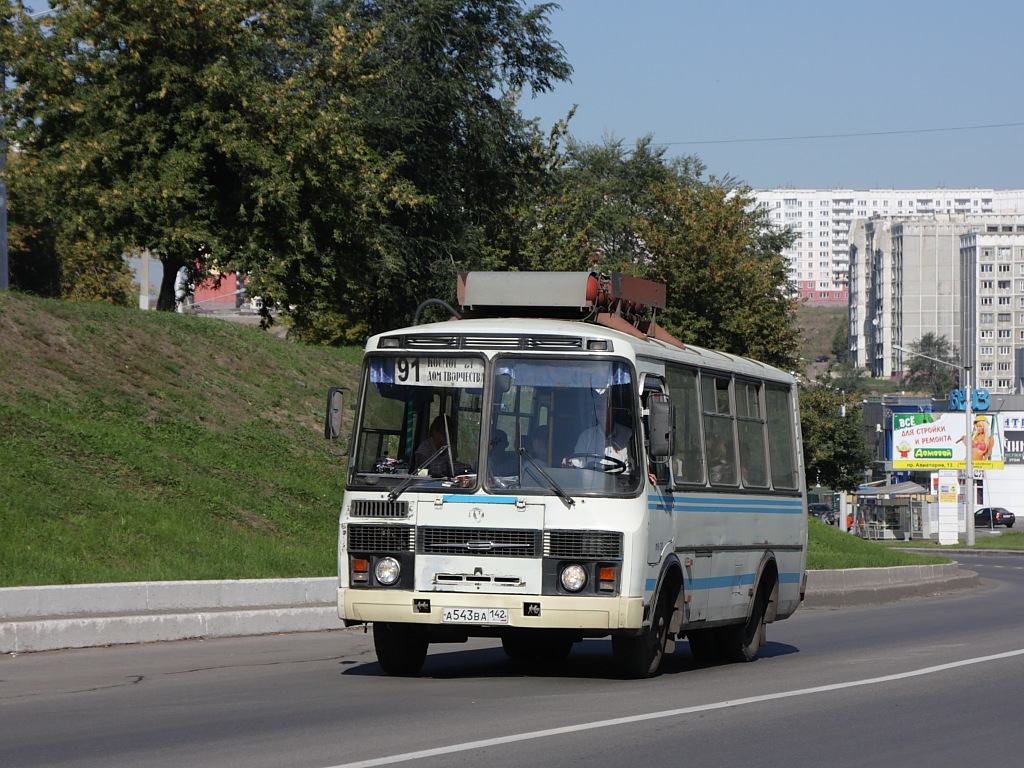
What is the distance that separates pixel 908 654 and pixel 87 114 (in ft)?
83.6

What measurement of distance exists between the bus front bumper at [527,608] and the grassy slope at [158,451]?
5893 mm

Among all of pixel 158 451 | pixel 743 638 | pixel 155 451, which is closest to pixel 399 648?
pixel 743 638

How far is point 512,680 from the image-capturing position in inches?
472

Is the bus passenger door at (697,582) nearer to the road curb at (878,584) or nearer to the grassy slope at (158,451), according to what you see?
the grassy slope at (158,451)

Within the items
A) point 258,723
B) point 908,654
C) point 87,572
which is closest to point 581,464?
point 258,723

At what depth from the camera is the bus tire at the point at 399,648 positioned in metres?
12.0

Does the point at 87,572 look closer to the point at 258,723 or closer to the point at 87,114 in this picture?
the point at 258,723

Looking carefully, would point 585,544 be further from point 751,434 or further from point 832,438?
point 832,438

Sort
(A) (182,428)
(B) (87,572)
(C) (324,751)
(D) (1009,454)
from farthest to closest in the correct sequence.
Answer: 1. (D) (1009,454)
2. (A) (182,428)
3. (B) (87,572)
4. (C) (324,751)

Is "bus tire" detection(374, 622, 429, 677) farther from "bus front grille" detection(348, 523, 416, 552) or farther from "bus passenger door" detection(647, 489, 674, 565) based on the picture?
"bus passenger door" detection(647, 489, 674, 565)

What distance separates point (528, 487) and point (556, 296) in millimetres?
2270

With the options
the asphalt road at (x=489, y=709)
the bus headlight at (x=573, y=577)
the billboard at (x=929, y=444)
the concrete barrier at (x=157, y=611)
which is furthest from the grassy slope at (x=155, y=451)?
the billboard at (x=929, y=444)

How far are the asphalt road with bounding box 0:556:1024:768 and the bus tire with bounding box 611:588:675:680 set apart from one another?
16cm

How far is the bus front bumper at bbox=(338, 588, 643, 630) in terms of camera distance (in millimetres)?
11031
